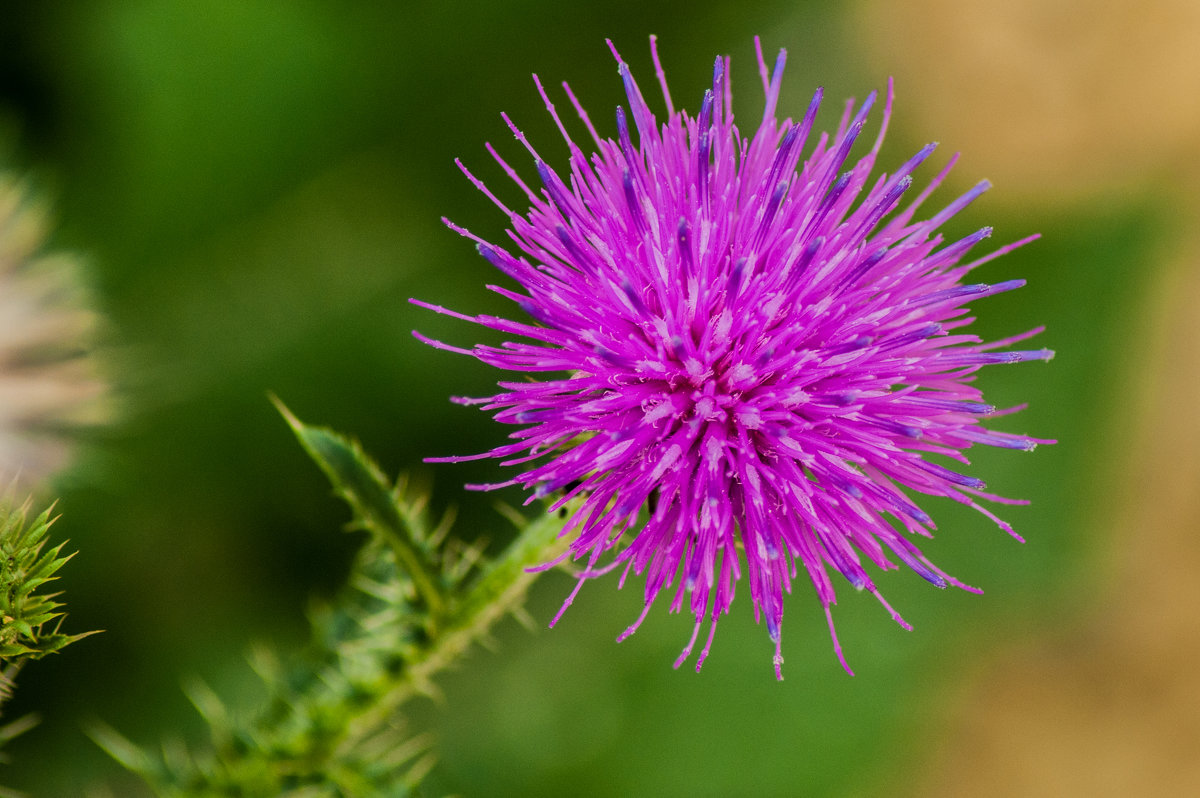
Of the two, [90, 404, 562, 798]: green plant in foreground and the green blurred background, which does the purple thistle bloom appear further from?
the green blurred background

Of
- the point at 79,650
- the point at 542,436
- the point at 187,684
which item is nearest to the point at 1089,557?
the point at 542,436

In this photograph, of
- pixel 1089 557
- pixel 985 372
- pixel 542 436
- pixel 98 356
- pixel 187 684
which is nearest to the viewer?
pixel 542 436

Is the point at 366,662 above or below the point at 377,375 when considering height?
below

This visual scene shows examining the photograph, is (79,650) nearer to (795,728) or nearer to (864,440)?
(795,728)

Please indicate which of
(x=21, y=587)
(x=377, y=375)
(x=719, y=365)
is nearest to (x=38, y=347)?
(x=377, y=375)

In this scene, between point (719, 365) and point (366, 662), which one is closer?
point (719, 365)


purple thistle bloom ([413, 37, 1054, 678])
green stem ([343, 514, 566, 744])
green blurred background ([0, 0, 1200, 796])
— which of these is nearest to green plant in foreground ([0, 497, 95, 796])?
green stem ([343, 514, 566, 744])

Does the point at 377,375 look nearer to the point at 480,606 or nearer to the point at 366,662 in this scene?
the point at 366,662

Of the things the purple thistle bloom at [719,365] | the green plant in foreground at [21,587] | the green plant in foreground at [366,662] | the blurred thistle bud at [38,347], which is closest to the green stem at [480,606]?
the green plant in foreground at [366,662]
